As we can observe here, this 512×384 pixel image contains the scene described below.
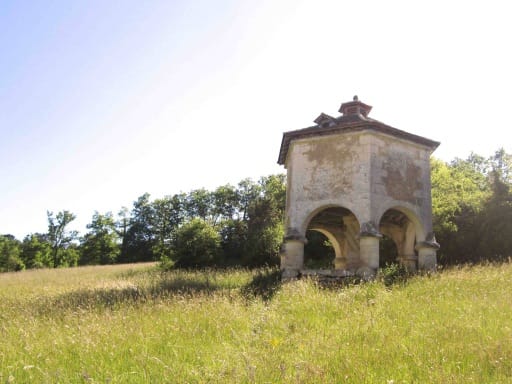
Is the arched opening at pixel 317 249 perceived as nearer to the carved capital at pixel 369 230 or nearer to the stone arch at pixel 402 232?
the stone arch at pixel 402 232

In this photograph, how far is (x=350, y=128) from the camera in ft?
36.3

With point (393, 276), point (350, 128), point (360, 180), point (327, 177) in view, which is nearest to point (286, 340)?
point (393, 276)

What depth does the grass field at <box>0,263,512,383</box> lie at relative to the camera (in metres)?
3.93

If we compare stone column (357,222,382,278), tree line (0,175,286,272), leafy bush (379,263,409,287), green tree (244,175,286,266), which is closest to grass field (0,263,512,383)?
leafy bush (379,263,409,287)

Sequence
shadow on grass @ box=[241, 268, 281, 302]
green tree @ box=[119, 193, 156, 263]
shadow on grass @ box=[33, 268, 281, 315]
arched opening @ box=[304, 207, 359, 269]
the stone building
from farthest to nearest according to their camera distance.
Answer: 1. green tree @ box=[119, 193, 156, 263]
2. arched opening @ box=[304, 207, 359, 269]
3. the stone building
4. shadow on grass @ box=[241, 268, 281, 302]
5. shadow on grass @ box=[33, 268, 281, 315]

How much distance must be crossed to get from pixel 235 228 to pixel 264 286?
3184 cm

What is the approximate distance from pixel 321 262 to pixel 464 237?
930 cm

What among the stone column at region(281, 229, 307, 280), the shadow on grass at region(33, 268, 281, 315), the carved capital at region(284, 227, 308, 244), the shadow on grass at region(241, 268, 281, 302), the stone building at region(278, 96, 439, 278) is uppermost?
the stone building at region(278, 96, 439, 278)

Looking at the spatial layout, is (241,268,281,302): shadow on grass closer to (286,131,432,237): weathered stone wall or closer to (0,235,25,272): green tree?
(286,131,432,237): weathered stone wall

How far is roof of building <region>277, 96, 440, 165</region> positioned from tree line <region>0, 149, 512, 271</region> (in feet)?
29.7

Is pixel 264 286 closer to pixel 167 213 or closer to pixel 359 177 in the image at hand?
pixel 359 177

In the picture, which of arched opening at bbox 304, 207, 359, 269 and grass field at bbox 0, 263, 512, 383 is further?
arched opening at bbox 304, 207, 359, 269

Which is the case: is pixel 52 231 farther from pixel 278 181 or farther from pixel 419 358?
pixel 419 358

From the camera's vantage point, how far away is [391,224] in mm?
13938
